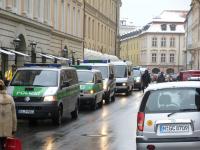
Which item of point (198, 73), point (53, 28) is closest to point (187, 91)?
point (198, 73)

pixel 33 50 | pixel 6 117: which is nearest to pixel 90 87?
pixel 33 50

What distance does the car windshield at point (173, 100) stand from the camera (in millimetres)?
9586

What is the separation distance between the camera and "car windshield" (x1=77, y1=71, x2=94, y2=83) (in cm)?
2581

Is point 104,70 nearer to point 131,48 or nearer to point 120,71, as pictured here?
point 120,71

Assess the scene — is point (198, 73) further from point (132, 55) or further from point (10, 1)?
point (132, 55)

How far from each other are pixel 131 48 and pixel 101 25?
84.9m

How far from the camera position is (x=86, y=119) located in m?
20.7

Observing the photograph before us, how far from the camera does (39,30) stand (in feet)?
126

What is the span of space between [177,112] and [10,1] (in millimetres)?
24295

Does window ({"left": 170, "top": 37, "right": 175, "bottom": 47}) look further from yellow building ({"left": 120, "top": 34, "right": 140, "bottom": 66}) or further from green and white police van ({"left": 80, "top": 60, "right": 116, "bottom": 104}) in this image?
green and white police van ({"left": 80, "top": 60, "right": 116, "bottom": 104})

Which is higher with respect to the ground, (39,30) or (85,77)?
(39,30)

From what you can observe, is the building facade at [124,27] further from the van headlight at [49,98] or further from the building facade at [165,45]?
the van headlight at [49,98]

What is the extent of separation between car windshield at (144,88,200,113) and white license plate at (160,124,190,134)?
0.93 feet

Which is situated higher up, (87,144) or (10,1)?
(10,1)
